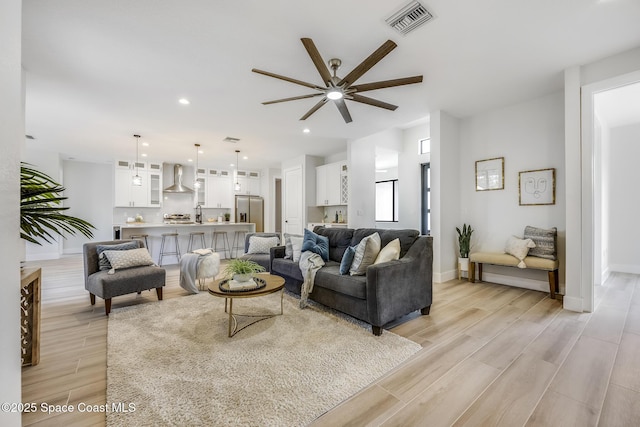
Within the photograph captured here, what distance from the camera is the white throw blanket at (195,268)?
159 inches

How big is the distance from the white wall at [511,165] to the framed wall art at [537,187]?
63 mm

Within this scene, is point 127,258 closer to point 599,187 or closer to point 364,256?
point 364,256

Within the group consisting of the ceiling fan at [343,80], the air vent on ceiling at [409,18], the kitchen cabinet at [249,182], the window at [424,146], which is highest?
the air vent on ceiling at [409,18]

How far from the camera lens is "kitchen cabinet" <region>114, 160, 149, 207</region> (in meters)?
7.20

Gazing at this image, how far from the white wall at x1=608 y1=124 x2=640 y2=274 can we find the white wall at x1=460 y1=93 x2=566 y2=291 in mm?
2273

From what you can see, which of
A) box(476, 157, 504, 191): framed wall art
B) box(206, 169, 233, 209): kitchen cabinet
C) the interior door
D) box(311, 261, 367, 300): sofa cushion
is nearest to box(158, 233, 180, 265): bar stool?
box(206, 169, 233, 209): kitchen cabinet

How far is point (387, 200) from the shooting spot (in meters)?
8.49

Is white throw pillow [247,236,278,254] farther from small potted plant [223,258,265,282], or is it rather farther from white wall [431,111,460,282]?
white wall [431,111,460,282]

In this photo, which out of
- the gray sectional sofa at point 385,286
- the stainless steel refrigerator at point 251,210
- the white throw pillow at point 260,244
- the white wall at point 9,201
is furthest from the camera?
the stainless steel refrigerator at point 251,210

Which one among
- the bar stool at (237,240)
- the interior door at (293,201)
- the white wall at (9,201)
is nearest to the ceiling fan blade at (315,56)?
the white wall at (9,201)

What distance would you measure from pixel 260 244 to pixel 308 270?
1936mm

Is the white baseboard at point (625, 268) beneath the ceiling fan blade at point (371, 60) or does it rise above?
beneath

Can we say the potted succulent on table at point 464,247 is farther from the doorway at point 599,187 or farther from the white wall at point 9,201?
the white wall at point 9,201

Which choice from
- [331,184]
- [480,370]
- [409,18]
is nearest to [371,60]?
[409,18]
